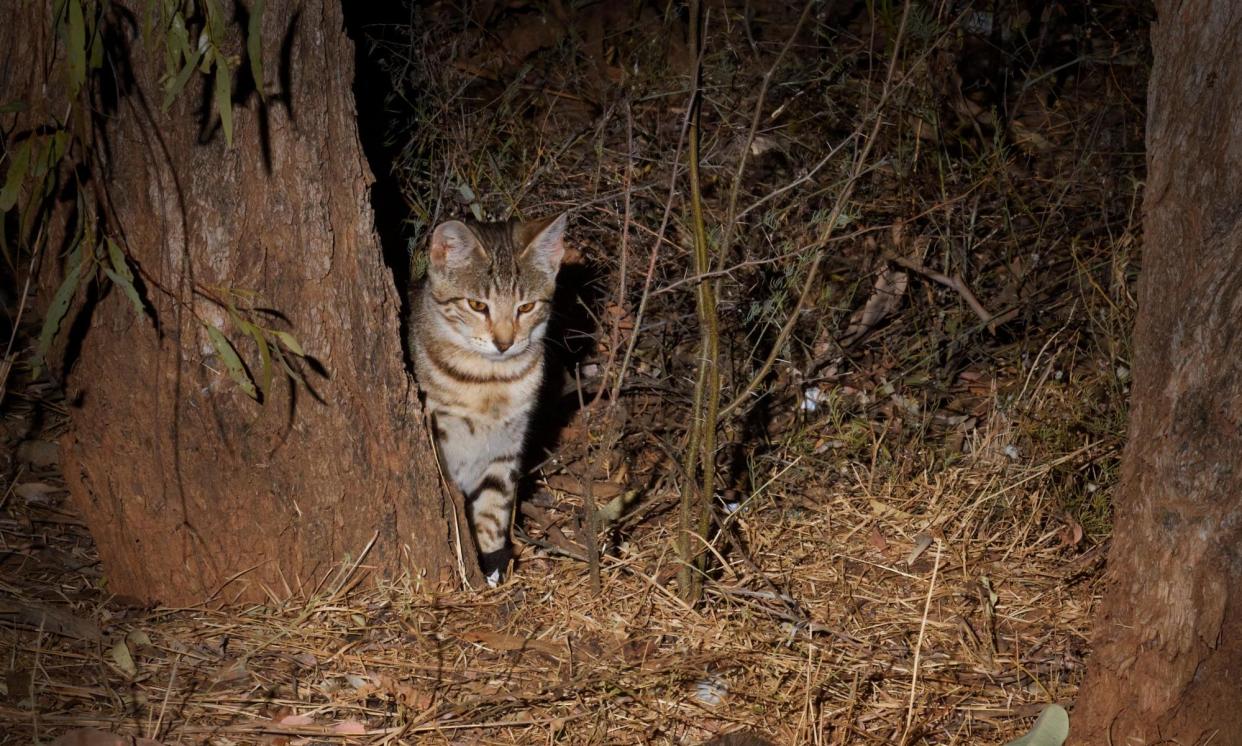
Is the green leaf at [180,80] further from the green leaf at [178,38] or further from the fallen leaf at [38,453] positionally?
the fallen leaf at [38,453]

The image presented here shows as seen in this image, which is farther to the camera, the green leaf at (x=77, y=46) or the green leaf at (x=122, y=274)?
the green leaf at (x=122, y=274)

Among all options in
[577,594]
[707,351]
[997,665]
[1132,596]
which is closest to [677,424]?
[577,594]

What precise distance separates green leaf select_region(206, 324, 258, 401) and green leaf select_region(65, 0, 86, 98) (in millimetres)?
702

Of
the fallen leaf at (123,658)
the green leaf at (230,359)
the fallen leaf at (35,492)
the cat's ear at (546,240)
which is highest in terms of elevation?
the green leaf at (230,359)

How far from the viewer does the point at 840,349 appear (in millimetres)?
4875

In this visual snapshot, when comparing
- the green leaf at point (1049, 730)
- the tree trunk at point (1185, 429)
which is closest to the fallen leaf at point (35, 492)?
the green leaf at point (1049, 730)

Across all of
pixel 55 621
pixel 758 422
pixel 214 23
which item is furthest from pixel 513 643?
pixel 214 23

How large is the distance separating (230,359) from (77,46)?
0.88 meters

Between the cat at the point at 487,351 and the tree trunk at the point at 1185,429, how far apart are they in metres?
2.19

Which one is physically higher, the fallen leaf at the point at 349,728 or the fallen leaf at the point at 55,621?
the fallen leaf at the point at 55,621

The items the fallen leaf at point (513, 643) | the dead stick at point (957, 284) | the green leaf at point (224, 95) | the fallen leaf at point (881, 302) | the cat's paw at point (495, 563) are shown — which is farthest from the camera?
the fallen leaf at point (881, 302)

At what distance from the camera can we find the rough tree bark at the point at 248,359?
3.10 meters

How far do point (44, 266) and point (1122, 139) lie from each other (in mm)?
4445

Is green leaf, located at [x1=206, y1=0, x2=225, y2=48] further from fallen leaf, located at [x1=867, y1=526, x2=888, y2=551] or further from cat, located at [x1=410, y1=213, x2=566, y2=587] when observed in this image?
fallen leaf, located at [x1=867, y1=526, x2=888, y2=551]
